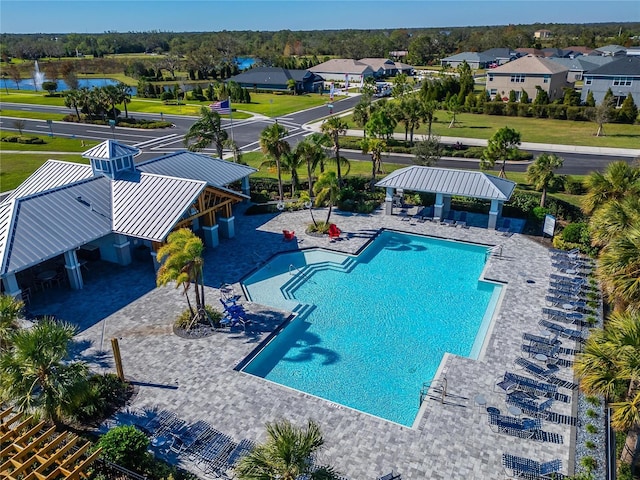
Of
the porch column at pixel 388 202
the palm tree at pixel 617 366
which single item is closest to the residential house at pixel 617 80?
the porch column at pixel 388 202

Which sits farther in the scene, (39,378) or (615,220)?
(615,220)

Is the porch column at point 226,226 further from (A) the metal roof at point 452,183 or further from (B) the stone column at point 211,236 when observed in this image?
(A) the metal roof at point 452,183

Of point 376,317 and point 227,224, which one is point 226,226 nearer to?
point 227,224

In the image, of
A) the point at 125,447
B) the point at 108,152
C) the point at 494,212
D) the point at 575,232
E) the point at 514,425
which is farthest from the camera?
Result: the point at 494,212

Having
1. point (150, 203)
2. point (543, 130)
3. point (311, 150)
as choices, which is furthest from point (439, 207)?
point (543, 130)

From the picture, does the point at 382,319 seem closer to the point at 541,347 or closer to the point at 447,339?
the point at 447,339
